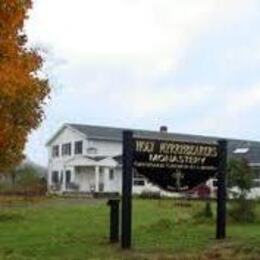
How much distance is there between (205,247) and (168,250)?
38.8 inches

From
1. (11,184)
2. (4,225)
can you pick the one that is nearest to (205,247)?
(4,225)

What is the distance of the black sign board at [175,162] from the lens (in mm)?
19062

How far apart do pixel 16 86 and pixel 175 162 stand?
5.09 meters

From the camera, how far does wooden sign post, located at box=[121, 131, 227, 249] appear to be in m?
18.5

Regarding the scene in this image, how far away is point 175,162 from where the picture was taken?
19.5m

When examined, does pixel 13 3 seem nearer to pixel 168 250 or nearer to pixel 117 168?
pixel 168 250

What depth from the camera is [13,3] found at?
2189 cm

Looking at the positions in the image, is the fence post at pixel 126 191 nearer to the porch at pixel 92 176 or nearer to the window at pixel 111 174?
the porch at pixel 92 176

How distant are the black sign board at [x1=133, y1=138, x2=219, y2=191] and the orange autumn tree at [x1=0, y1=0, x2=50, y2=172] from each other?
4670 millimetres

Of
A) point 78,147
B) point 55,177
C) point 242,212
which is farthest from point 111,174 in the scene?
point 242,212

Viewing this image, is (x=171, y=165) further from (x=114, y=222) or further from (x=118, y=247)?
(x=118, y=247)

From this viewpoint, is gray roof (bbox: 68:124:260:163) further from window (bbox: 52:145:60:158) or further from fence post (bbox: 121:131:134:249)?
fence post (bbox: 121:131:134:249)

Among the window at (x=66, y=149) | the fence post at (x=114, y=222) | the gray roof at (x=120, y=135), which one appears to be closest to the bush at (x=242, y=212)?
the fence post at (x=114, y=222)

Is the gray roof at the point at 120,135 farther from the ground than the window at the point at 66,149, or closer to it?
farther from the ground
